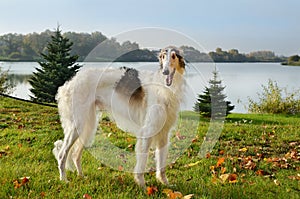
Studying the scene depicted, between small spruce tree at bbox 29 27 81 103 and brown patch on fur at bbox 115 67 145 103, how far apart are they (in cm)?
1295

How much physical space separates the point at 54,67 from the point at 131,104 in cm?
1373

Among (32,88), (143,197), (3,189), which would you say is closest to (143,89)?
(143,197)

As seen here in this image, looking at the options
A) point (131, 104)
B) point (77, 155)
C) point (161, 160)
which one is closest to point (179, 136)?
point (161, 160)

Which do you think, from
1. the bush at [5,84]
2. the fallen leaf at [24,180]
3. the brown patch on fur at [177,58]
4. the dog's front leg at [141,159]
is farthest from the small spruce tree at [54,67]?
the brown patch on fur at [177,58]

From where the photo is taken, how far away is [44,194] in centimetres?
387

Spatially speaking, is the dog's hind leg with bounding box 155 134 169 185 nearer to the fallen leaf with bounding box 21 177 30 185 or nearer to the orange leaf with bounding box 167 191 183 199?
the orange leaf with bounding box 167 191 183 199

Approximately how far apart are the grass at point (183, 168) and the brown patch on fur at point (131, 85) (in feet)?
2.21

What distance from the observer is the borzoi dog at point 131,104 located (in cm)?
398

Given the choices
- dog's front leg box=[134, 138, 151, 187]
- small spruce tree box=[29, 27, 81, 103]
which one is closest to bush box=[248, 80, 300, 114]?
small spruce tree box=[29, 27, 81, 103]

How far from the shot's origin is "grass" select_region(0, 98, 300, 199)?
4.03 m

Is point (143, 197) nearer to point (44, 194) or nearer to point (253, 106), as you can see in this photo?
point (44, 194)

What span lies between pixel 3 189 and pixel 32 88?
48.6 ft

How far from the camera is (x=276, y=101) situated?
14391 millimetres

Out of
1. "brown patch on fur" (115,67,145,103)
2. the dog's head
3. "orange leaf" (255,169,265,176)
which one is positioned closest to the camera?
the dog's head
